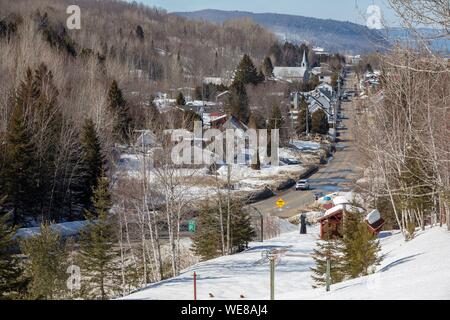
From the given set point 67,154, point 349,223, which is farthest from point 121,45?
point 349,223

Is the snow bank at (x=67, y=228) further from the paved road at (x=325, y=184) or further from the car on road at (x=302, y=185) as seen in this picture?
the car on road at (x=302, y=185)

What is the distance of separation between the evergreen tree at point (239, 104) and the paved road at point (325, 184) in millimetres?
7969

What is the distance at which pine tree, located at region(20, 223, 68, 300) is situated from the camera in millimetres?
13789

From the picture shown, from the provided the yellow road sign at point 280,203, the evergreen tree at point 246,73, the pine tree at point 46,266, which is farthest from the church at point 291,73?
the pine tree at point 46,266

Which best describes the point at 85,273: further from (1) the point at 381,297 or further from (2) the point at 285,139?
(2) the point at 285,139

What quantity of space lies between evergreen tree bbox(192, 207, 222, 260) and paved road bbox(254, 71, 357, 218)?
10.4 m

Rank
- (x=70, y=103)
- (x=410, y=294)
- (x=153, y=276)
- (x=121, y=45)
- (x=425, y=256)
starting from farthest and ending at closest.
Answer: (x=121, y=45) → (x=70, y=103) → (x=153, y=276) → (x=425, y=256) → (x=410, y=294)

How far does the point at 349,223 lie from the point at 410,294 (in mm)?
6174

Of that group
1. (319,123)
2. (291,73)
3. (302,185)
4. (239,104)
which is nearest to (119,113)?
(302,185)

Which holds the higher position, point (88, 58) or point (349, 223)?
point (88, 58)

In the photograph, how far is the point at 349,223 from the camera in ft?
43.1

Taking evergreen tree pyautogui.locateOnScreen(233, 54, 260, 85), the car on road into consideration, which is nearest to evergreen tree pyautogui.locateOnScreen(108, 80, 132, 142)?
the car on road

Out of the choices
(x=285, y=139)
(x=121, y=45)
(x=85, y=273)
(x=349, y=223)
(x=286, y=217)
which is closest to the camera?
(x=349, y=223)

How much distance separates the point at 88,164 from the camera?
2739 cm
